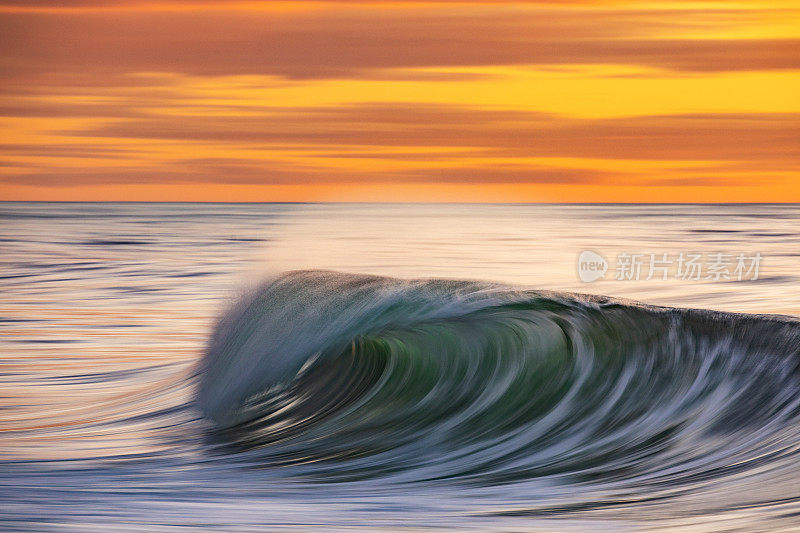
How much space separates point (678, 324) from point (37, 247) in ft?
82.8

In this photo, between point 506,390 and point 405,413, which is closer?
point 405,413

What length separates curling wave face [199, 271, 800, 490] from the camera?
207 inches

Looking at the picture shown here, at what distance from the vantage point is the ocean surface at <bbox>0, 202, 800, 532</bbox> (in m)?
4.26

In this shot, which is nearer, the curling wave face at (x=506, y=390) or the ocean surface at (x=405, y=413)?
the ocean surface at (x=405, y=413)

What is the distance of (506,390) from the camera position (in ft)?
22.3

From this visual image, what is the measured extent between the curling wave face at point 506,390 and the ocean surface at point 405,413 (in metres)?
0.02

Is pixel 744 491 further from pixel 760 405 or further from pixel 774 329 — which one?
pixel 774 329

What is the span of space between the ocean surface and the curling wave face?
18 mm

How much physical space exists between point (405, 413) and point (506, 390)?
718 millimetres

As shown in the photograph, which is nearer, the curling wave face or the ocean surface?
the ocean surface

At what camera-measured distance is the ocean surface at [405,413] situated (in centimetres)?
426

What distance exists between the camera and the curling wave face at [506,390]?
525 centimetres

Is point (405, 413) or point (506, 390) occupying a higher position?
point (506, 390)

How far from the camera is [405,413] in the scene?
6.60 m
